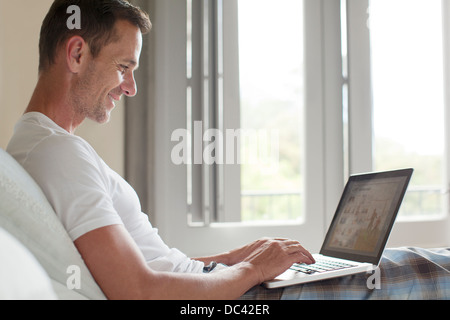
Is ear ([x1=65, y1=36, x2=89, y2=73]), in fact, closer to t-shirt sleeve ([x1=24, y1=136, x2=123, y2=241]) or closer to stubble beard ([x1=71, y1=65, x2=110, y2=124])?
stubble beard ([x1=71, y1=65, x2=110, y2=124])

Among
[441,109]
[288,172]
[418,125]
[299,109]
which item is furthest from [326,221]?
[288,172]

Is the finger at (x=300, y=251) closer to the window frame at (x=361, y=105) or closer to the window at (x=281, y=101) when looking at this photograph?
the window at (x=281, y=101)

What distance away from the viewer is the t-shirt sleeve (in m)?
0.85

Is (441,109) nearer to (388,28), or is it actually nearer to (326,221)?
(388,28)

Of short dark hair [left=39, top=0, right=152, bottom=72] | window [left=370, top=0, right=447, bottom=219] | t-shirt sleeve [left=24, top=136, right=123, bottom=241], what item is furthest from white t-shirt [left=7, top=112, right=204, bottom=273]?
window [left=370, top=0, right=447, bottom=219]

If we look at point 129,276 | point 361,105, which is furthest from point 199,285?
point 361,105

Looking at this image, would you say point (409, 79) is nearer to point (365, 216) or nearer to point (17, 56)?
point (365, 216)

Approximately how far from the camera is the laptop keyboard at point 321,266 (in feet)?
3.55

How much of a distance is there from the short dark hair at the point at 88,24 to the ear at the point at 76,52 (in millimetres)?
14

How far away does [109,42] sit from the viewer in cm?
120

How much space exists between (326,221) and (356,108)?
590 mm

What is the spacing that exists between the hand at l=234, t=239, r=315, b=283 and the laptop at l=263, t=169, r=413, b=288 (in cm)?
2

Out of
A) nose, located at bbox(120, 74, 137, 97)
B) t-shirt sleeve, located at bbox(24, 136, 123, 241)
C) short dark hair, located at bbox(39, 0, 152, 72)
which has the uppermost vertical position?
short dark hair, located at bbox(39, 0, 152, 72)

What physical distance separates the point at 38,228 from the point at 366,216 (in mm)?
838
